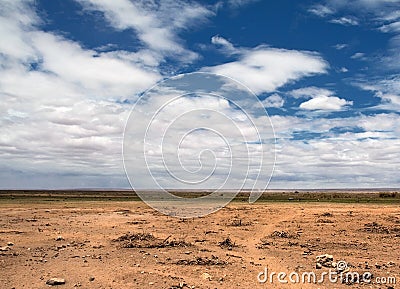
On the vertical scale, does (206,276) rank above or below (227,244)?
below

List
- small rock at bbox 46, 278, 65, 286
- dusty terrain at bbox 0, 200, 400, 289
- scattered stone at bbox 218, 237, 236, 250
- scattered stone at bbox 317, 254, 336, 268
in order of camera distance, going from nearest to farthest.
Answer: small rock at bbox 46, 278, 65, 286, dusty terrain at bbox 0, 200, 400, 289, scattered stone at bbox 317, 254, 336, 268, scattered stone at bbox 218, 237, 236, 250

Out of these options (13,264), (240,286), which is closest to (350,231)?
(240,286)

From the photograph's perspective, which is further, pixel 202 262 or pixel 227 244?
pixel 227 244

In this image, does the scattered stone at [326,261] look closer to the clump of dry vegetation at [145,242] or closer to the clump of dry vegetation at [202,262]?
the clump of dry vegetation at [202,262]

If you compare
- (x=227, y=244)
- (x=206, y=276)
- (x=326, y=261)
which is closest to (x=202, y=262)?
(x=206, y=276)

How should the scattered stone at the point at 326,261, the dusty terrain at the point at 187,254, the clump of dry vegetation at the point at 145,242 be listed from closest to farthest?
1. the dusty terrain at the point at 187,254
2. the scattered stone at the point at 326,261
3. the clump of dry vegetation at the point at 145,242

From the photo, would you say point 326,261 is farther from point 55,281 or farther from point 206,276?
point 55,281

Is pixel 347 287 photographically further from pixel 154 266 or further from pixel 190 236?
pixel 190 236

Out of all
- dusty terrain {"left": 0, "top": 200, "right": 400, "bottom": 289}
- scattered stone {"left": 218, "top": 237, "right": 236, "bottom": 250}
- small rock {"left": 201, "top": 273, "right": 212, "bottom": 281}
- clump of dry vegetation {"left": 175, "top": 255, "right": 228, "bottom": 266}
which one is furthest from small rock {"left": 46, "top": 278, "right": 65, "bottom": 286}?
scattered stone {"left": 218, "top": 237, "right": 236, "bottom": 250}

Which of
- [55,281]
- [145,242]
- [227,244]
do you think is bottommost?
[55,281]

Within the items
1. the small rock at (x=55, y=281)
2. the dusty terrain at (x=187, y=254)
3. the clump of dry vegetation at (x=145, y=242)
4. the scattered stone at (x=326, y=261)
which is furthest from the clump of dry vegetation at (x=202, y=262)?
the small rock at (x=55, y=281)

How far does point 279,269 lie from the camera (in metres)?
12.5

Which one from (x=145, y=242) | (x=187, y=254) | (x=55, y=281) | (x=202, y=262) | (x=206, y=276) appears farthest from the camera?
(x=145, y=242)

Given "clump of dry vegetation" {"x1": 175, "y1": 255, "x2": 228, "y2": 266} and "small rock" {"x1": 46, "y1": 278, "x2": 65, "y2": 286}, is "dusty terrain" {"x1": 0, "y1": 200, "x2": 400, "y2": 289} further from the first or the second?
"small rock" {"x1": 46, "y1": 278, "x2": 65, "y2": 286}
